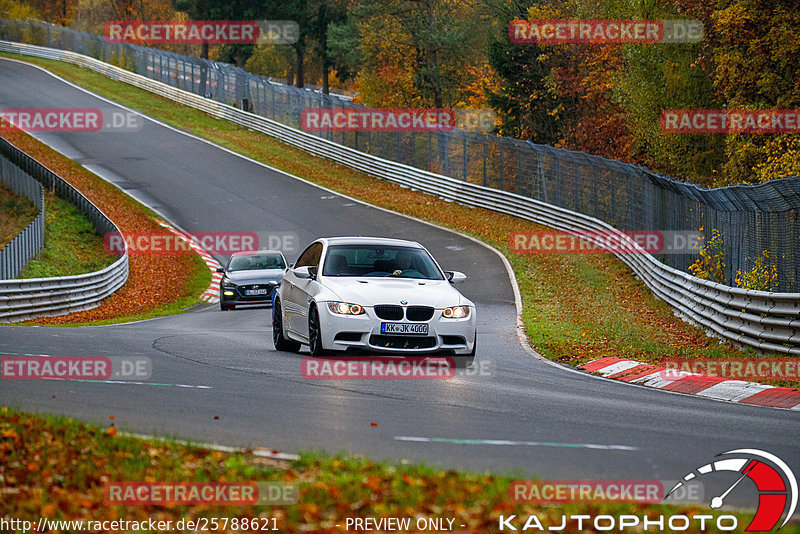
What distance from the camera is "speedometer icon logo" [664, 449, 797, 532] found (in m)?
6.00

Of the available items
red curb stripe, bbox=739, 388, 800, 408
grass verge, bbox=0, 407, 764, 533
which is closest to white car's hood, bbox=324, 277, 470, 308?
red curb stripe, bbox=739, 388, 800, 408

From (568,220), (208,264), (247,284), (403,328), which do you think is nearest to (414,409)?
(403,328)

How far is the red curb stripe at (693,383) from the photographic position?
12137 millimetres

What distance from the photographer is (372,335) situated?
12.7 m

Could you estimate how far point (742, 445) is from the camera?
809 cm

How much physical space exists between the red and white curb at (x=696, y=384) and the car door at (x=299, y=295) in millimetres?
3891

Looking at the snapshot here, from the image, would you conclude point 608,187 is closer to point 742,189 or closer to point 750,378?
point 742,189

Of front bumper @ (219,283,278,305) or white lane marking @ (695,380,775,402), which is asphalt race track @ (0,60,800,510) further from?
front bumper @ (219,283,278,305)

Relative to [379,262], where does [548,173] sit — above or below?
above

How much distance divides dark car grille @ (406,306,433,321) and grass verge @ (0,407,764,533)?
5287mm

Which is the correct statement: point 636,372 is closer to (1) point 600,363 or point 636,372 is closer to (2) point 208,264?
(1) point 600,363

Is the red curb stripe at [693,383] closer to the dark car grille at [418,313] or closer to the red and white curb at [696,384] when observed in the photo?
the red and white curb at [696,384]

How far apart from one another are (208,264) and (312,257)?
21.9 meters

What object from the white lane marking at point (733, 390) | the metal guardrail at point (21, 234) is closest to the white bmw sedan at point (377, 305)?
the white lane marking at point (733, 390)
